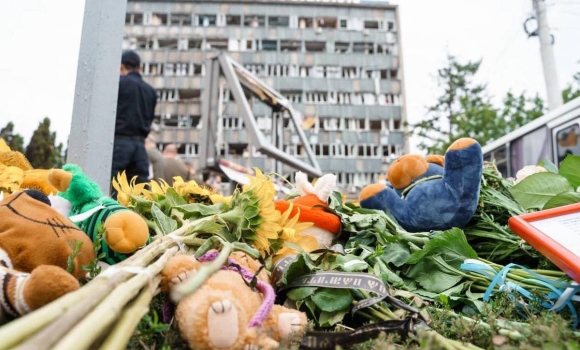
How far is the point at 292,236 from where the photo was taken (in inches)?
50.7

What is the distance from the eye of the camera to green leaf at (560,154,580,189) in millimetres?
1631

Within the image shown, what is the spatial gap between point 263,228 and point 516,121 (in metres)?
19.9

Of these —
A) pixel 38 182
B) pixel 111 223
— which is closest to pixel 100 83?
pixel 38 182

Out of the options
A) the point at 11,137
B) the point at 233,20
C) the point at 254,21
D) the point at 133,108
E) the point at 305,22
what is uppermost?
the point at 233,20

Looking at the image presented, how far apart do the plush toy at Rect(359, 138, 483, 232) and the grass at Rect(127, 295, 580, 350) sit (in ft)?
2.16

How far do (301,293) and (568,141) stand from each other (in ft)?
20.3

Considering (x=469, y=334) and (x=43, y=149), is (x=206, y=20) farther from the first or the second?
(x=469, y=334)

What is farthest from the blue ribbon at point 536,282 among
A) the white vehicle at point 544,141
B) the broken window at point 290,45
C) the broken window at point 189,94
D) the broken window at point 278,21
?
the broken window at point 278,21

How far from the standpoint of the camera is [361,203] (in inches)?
71.9

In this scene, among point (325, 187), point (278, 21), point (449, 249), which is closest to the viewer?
point (449, 249)

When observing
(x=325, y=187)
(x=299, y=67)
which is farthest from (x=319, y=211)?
(x=299, y=67)

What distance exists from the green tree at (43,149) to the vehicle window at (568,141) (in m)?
22.2

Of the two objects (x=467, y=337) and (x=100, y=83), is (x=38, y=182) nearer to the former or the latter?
(x=100, y=83)

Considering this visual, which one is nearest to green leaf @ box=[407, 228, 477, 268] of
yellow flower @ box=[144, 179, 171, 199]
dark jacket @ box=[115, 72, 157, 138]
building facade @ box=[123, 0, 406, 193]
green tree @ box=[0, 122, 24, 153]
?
yellow flower @ box=[144, 179, 171, 199]
